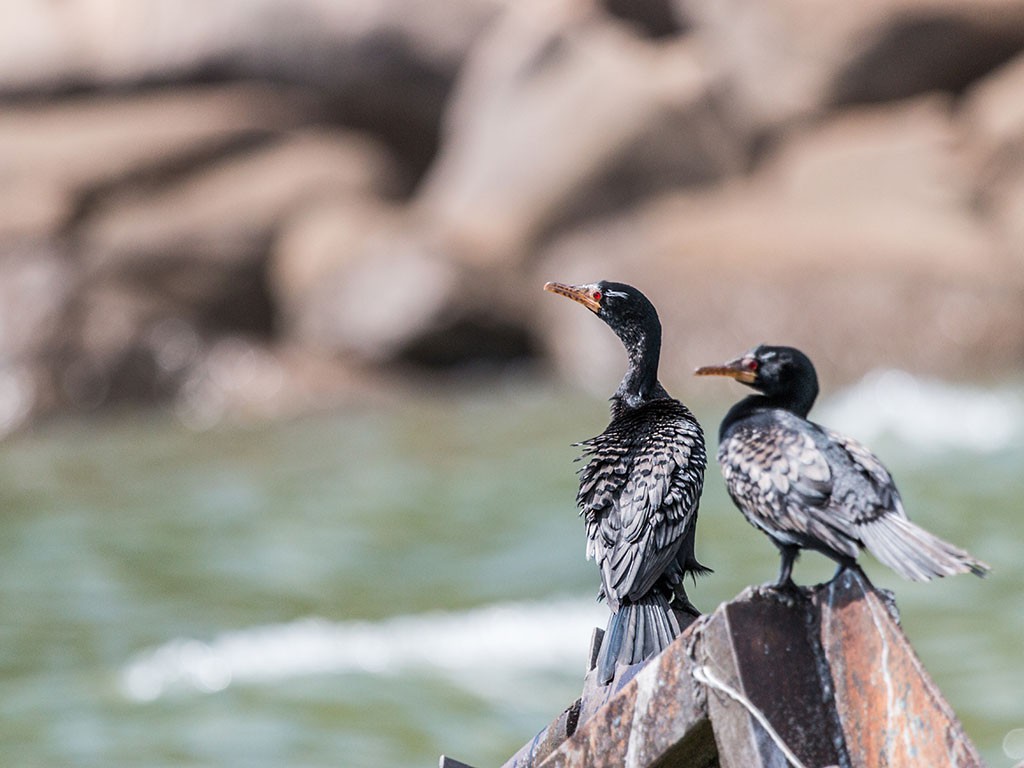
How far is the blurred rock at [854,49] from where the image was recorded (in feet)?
61.7

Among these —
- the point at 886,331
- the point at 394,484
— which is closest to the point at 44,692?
the point at 394,484

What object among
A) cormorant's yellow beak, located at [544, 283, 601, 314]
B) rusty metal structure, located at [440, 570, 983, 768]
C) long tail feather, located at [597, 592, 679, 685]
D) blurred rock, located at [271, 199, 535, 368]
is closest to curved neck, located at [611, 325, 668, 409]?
cormorant's yellow beak, located at [544, 283, 601, 314]

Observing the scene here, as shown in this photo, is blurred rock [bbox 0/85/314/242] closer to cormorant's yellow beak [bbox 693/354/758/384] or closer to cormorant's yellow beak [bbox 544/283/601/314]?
cormorant's yellow beak [bbox 544/283/601/314]

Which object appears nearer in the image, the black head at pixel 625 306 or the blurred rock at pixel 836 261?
the black head at pixel 625 306

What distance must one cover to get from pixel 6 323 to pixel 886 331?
9.32 metres

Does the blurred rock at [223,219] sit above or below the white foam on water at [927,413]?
above

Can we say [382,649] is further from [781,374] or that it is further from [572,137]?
[572,137]

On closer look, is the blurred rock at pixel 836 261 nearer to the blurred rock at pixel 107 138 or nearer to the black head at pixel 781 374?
the blurred rock at pixel 107 138

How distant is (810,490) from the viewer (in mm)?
3287

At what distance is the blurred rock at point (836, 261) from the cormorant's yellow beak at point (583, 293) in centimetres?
1249

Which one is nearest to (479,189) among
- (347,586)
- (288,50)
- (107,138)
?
(288,50)

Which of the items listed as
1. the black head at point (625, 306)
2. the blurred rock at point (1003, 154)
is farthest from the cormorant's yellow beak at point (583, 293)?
the blurred rock at point (1003, 154)

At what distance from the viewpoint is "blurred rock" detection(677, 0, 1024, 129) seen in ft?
61.7

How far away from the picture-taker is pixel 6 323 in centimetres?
1741
